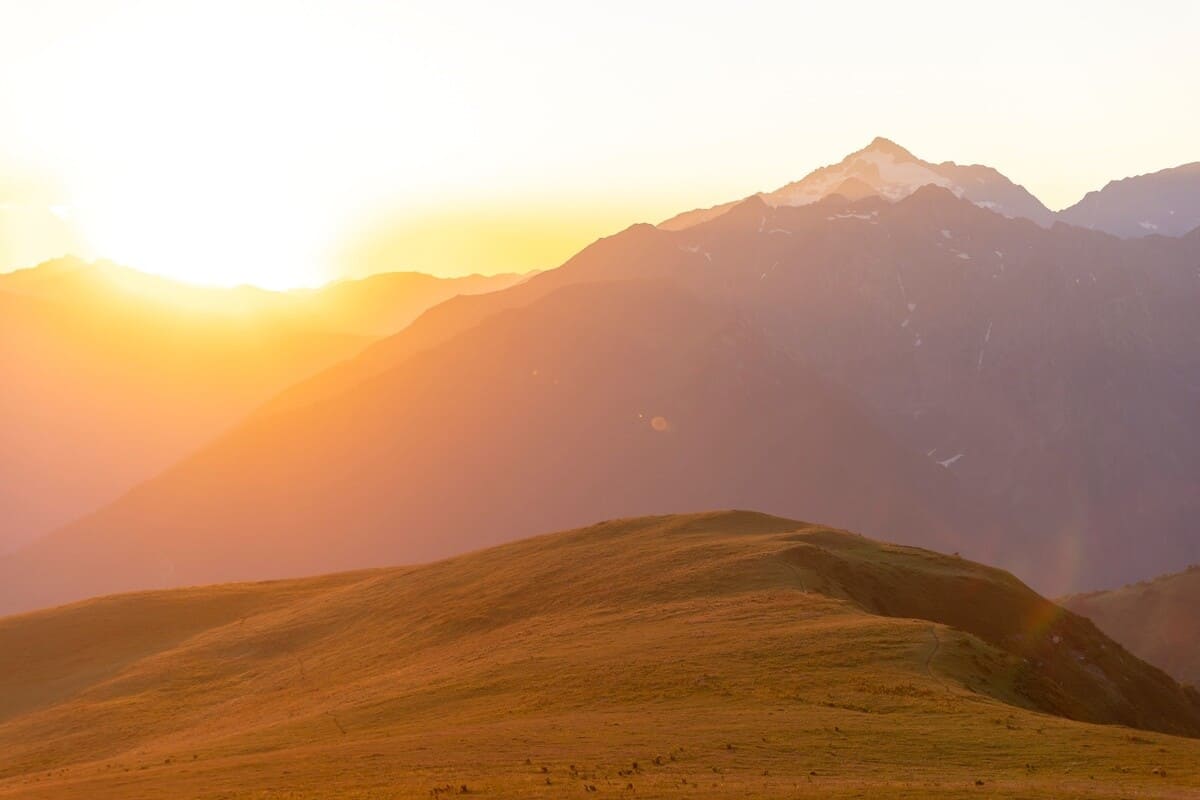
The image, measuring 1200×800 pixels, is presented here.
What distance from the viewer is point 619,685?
178 feet

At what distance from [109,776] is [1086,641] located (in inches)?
2532

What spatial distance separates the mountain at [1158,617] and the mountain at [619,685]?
96.9 m

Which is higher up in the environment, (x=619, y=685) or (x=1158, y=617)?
(x=619, y=685)

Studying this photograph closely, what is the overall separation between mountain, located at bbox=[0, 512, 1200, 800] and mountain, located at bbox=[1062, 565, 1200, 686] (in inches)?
3814

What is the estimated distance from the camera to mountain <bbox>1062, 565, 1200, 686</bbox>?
6555 inches

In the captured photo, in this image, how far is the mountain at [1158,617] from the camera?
166m

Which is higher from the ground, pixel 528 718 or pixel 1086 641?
pixel 528 718

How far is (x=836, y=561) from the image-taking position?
82000 mm

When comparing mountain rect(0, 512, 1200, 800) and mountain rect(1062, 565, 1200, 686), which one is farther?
mountain rect(1062, 565, 1200, 686)

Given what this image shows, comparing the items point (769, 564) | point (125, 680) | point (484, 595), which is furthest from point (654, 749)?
point (125, 680)

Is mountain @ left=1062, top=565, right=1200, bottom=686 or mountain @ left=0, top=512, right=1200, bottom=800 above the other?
mountain @ left=0, top=512, right=1200, bottom=800

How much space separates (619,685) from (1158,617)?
157 m

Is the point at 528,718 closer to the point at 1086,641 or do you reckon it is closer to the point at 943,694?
the point at 943,694

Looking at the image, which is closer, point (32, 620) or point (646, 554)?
point (646, 554)
